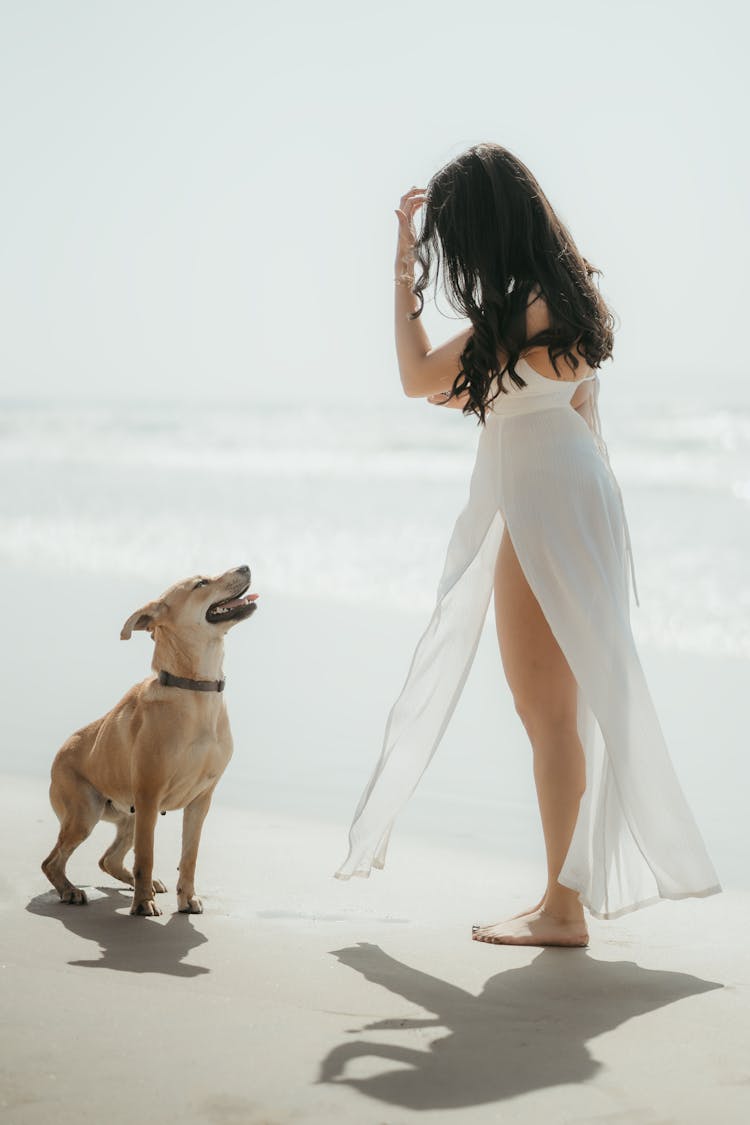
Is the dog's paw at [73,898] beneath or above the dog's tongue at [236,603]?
beneath

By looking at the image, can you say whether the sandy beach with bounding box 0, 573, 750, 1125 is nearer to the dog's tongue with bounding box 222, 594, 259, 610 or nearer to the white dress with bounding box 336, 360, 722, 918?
the white dress with bounding box 336, 360, 722, 918

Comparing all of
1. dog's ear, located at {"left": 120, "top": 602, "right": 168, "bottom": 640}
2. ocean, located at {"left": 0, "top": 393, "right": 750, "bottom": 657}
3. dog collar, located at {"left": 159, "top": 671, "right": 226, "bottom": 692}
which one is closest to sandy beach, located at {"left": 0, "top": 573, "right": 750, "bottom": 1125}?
dog collar, located at {"left": 159, "top": 671, "right": 226, "bottom": 692}

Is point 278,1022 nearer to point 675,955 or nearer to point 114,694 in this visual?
point 675,955

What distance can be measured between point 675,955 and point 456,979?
0.62 meters

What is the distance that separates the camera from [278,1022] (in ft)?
8.47

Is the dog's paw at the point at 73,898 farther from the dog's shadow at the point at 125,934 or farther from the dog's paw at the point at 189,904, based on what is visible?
the dog's paw at the point at 189,904

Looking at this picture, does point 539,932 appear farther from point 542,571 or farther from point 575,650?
point 542,571

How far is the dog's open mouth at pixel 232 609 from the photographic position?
373 cm

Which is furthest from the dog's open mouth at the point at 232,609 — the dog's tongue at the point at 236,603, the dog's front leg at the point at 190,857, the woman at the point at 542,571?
the woman at the point at 542,571

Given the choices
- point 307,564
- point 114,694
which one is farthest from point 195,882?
point 307,564

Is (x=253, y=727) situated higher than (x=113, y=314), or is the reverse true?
(x=113, y=314)

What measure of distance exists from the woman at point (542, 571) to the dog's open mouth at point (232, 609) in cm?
62

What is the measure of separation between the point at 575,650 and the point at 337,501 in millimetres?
10839

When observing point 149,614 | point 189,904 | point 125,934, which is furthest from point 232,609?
point 125,934
